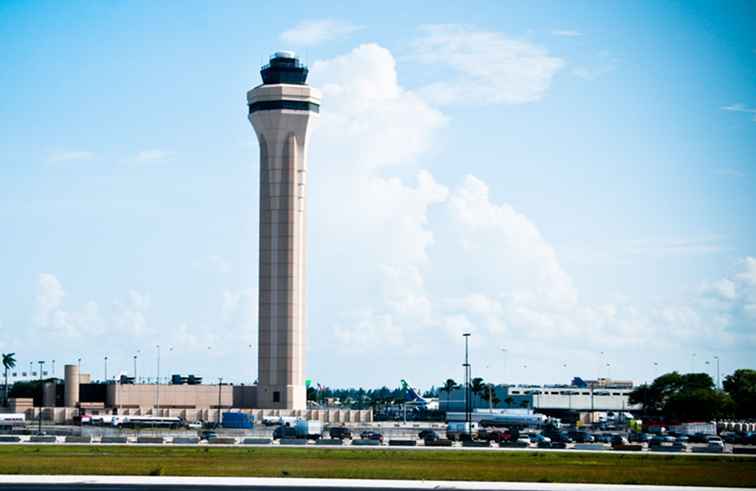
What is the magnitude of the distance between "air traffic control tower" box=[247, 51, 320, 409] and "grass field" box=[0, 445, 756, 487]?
7785cm

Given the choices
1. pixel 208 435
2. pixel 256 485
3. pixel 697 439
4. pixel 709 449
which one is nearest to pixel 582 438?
pixel 697 439

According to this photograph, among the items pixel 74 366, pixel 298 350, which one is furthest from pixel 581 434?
pixel 74 366

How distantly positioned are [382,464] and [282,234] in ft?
331

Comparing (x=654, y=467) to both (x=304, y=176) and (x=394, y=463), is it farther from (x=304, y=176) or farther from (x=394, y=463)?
(x=304, y=176)

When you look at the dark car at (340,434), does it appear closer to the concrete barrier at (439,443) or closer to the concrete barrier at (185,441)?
the concrete barrier at (439,443)

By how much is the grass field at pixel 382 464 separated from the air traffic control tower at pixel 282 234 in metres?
77.8

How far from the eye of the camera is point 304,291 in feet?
620

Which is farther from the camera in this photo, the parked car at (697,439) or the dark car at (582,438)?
the parked car at (697,439)

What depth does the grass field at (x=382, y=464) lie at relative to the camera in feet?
251

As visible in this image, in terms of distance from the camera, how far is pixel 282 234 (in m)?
186

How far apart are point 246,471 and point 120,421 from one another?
88.9 meters

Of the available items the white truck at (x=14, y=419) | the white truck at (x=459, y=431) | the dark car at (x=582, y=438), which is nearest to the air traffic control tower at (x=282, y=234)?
the white truck at (x=14, y=419)

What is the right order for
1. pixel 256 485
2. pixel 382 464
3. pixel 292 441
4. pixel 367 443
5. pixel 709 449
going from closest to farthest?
pixel 256 485 → pixel 382 464 → pixel 709 449 → pixel 292 441 → pixel 367 443

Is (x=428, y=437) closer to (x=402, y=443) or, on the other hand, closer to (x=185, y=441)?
(x=402, y=443)
